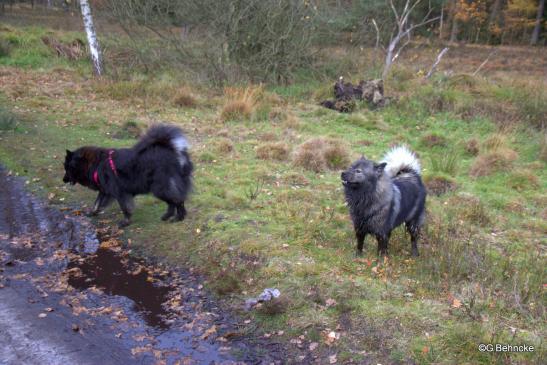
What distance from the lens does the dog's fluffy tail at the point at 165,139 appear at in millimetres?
6883

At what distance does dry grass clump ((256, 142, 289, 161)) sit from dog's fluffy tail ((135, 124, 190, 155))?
334 cm

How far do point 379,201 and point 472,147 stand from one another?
5952 mm

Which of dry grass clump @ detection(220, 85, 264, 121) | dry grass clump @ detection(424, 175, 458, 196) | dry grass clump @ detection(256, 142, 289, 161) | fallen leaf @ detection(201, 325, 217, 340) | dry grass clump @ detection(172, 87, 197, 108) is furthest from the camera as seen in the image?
dry grass clump @ detection(172, 87, 197, 108)

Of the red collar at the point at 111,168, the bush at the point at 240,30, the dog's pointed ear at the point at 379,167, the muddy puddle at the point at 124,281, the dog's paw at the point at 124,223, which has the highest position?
the bush at the point at 240,30

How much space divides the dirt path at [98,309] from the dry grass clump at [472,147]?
7.49 m

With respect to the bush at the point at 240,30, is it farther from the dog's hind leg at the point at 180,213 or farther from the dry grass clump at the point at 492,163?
the dog's hind leg at the point at 180,213

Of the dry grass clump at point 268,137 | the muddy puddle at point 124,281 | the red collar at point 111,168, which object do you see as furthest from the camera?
the dry grass clump at point 268,137

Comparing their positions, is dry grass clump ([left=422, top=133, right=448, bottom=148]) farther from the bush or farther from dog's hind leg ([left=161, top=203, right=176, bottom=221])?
the bush

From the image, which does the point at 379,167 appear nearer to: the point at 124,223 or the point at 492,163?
the point at 124,223

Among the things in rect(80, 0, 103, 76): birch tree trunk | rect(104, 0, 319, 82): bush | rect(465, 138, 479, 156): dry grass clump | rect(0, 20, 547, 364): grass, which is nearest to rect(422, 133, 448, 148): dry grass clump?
rect(0, 20, 547, 364): grass

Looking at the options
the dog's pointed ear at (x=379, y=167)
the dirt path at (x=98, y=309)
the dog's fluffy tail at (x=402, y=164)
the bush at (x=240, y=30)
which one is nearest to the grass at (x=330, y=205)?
the dirt path at (x=98, y=309)

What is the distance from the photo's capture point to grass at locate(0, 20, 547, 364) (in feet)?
16.0

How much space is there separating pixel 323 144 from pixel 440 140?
303 cm

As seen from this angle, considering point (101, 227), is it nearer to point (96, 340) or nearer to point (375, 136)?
point (96, 340)
